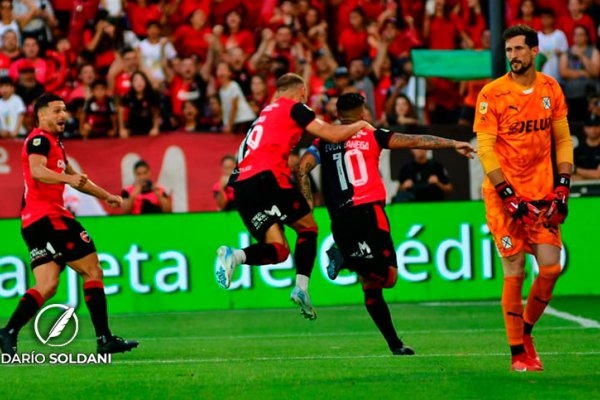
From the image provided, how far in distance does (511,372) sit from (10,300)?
26.6ft

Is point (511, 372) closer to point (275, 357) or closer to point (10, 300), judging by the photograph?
point (275, 357)

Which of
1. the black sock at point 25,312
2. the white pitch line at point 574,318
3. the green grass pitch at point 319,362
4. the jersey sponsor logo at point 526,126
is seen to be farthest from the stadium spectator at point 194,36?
the jersey sponsor logo at point 526,126

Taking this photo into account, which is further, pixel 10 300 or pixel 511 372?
pixel 10 300

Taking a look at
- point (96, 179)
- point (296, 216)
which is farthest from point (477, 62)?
point (296, 216)

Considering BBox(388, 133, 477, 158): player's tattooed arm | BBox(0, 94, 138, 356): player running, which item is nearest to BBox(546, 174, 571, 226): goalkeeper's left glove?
BBox(388, 133, 477, 158): player's tattooed arm

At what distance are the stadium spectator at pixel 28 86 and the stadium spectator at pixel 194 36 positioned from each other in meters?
2.53

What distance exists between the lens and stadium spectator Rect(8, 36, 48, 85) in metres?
19.9

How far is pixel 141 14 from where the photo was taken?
70.4ft

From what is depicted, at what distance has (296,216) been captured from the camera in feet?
36.5

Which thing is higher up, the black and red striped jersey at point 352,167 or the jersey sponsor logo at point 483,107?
the jersey sponsor logo at point 483,107

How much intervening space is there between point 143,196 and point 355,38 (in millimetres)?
5122

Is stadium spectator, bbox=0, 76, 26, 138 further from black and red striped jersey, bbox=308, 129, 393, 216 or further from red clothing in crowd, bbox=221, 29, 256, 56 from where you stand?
black and red striped jersey, bbox=308, 129, 393, 216

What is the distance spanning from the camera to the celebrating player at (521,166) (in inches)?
385

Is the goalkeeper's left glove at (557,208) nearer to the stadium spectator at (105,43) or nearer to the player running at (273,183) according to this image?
the player running at (273,183)
